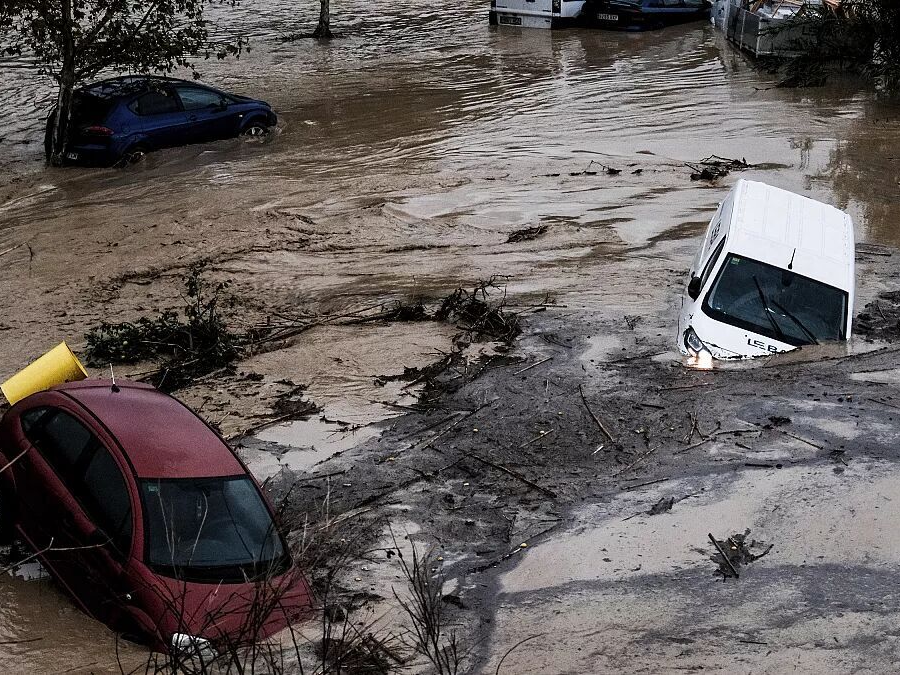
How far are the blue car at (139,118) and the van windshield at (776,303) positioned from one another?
Answer: 1079 cm

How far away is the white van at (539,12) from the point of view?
1217 inches

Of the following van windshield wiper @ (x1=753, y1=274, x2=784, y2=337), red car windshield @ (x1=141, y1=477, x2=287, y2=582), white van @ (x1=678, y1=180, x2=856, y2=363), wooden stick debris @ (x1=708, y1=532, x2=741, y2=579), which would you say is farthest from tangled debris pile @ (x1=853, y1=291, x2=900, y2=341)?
red car windshield @ (x1=141, y1=477, x2=287, y2=582)

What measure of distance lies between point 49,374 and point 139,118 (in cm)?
1017

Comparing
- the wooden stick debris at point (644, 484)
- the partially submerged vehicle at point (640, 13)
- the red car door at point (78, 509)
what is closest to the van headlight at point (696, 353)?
the wooden stick debris at point (644, 484)

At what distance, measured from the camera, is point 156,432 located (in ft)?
22.9

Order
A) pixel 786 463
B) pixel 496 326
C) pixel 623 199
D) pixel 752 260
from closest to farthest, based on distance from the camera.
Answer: pixel 786 463 → pixel 752 260 → pixel 496 326 → pixel 623 199

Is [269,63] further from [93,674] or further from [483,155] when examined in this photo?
[93,674]

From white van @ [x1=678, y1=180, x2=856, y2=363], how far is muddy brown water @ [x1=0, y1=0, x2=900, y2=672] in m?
1.79

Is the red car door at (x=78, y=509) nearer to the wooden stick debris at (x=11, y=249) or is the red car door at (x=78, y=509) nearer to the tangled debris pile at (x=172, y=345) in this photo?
the tangled debris pile at (x=172, y=345)

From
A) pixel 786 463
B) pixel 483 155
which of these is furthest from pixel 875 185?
pixel 786 463

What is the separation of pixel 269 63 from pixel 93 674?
877 inches

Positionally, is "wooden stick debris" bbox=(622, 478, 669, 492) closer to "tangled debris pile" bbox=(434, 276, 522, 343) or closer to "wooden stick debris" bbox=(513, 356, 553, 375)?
"wooden stick debris" bbox=(513, 356, 553, 375)

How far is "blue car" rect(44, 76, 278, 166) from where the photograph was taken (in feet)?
57.0

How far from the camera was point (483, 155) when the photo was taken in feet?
60.7
